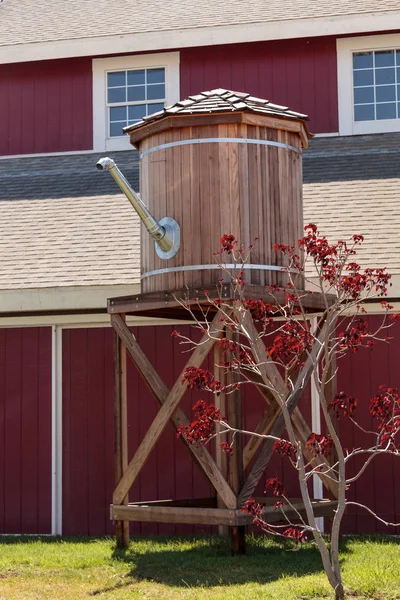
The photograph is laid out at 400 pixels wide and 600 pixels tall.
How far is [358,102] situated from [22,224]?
4.63 metres

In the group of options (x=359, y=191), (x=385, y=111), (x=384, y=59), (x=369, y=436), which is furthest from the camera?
(x=384, y=59)

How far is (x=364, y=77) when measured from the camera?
13164mm

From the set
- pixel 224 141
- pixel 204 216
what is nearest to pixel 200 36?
pixel 224 141

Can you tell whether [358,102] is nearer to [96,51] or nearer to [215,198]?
[96,51]

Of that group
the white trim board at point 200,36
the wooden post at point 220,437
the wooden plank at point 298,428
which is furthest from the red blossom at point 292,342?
the white trim board at point 200,36

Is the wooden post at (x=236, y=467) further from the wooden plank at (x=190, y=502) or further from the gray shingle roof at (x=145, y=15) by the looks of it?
the gray shingle roof at (x=145, y=15)

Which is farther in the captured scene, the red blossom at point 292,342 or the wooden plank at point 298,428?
→ the wooden plank at point 298,428

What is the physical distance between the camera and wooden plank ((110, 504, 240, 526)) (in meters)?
8.11

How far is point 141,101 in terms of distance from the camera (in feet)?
44.6

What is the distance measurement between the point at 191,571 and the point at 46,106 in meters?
8.00

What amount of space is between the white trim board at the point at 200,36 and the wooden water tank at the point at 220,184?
4519 millimetres

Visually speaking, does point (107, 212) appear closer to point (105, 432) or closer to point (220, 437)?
point (105, 432)

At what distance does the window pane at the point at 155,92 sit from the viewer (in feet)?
44.5

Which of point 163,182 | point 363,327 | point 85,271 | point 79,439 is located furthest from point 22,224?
point 363,327
